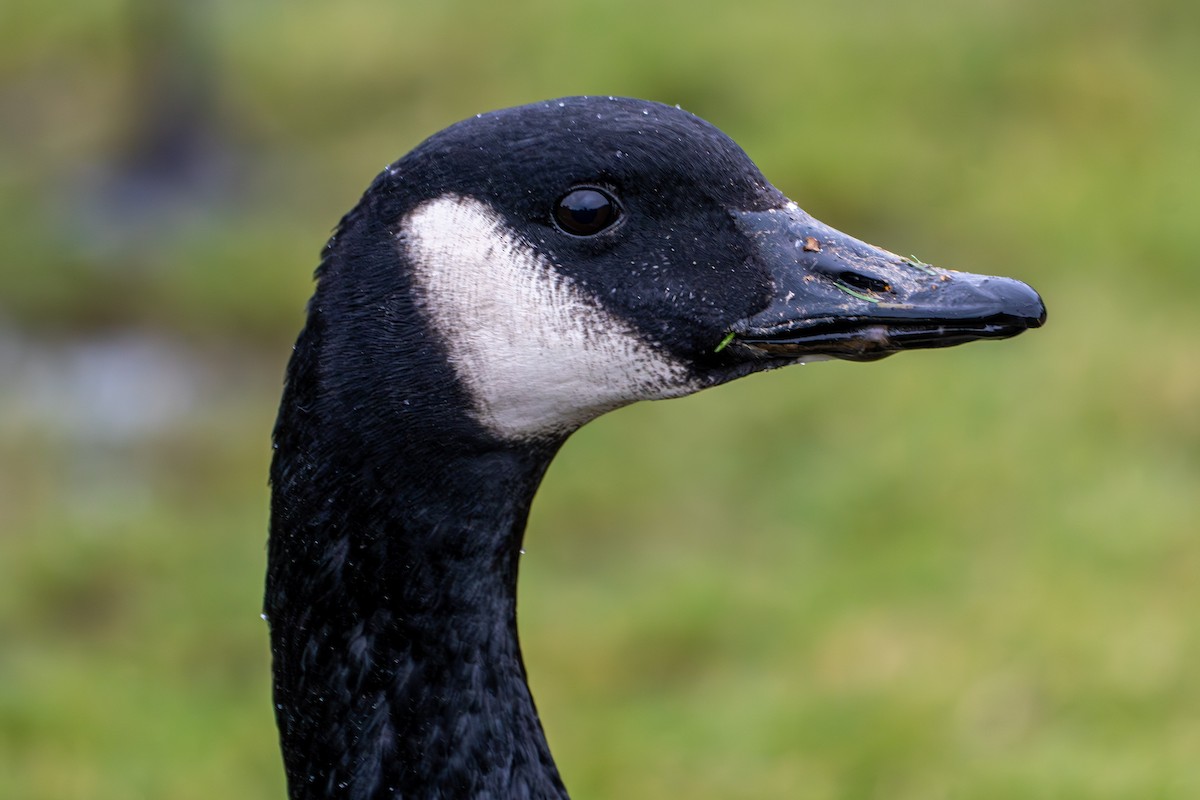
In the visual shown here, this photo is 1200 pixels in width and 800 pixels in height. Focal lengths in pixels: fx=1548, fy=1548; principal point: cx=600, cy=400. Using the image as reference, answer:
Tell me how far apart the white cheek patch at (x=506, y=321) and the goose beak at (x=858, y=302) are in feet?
0.73

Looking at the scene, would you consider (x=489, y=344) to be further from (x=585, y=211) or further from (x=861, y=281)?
(x=861, y=281)

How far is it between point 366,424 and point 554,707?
2.42 metres

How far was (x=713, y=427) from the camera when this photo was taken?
19.3 ft

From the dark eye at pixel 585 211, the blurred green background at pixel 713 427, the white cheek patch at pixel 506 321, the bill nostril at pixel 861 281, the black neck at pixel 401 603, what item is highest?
the blurred green background at pixel 713 427

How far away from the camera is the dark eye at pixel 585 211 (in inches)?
92.3

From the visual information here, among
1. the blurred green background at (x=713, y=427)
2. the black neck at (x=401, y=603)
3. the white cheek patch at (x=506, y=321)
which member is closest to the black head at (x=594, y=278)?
the white cheek patch at (x=506, y=321)

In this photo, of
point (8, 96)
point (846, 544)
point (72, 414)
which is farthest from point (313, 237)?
point (846, 544)

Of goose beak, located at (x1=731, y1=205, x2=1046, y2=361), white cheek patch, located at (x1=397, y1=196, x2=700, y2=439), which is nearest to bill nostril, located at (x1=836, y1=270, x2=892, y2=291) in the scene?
goose beak, located at (x1=731, y1=205, x2=1046, y2=361)

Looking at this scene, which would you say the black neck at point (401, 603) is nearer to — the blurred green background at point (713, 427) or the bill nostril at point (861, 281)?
the bill nostril at point (861, 281)

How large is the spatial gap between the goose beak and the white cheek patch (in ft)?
0.73

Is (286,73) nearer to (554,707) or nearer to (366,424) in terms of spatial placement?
(554,707)

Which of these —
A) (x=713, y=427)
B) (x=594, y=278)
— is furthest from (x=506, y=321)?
(x=713, y=427)

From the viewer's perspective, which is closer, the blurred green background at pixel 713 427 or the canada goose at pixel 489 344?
the canada goose at pixel 489 344

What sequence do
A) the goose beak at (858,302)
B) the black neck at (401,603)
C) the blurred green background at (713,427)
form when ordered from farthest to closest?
the blurred green background at (713,427)
the black neck at (401,603)
the goose beak at (858,302)
